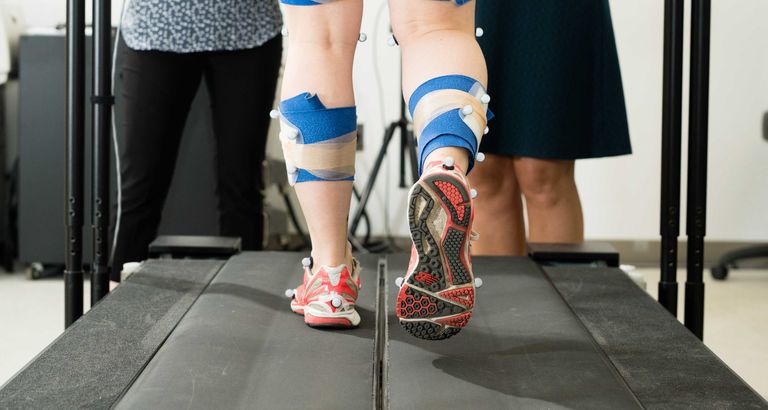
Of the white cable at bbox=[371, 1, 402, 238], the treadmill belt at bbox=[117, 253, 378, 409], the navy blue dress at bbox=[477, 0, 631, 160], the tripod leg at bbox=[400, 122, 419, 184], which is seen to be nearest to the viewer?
the treadmill belt at bbox=[117, 253, 378, 409]

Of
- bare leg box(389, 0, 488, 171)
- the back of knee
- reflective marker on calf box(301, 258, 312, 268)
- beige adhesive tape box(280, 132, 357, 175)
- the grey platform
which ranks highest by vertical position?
bare leg box(389, 0, 488, 171)

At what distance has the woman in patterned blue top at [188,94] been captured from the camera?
7.04 ft

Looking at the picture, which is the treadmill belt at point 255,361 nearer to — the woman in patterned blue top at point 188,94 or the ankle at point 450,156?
the ankle at point 450,156

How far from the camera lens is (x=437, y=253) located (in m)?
1.10

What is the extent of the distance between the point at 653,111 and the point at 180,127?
209 cm

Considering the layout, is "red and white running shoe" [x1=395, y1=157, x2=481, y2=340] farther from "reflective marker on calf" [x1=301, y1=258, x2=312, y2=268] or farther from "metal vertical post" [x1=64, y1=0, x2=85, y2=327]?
"metal vertical post" [x1=64, y1=0, x2=85, y2=327]

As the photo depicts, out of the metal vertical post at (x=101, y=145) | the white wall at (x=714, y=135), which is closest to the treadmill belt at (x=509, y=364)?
the metal vertical post at (x=101, y=145)

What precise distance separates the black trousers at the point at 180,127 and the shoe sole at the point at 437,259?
1186mm

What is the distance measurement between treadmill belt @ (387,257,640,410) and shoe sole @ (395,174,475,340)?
83 mm

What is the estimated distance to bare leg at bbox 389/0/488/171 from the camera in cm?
127

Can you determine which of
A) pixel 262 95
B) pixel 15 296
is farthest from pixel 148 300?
pixel 15 296

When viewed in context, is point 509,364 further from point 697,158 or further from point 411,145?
point 411,145

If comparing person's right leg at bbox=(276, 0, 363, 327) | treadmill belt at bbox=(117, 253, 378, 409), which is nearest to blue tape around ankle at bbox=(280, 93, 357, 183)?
person's right leg at bbox=(276, 0, 363, 327)

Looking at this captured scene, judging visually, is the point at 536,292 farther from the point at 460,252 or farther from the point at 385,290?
the point at 460,252
